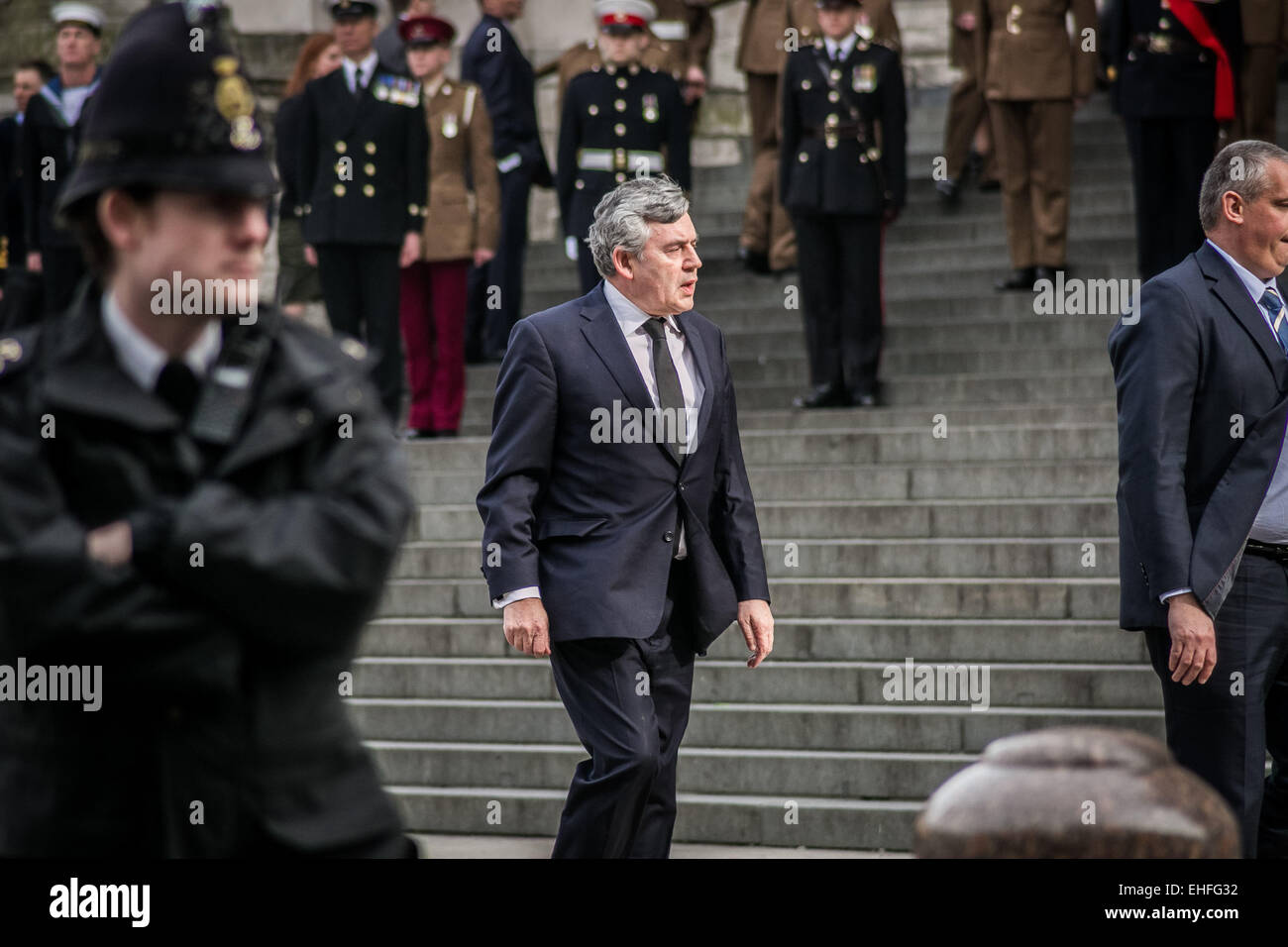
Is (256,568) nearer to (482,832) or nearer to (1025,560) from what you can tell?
(482,832)

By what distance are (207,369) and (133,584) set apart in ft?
1.10

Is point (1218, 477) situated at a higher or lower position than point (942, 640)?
higher

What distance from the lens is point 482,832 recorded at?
25.9 ft

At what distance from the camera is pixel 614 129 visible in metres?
11.6

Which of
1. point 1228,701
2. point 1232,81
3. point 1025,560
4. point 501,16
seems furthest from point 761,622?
point 501,16

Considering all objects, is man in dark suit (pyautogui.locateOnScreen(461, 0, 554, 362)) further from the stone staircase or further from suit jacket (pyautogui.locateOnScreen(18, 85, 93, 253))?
suit jacket (pyautogui.locateOnScreen(18, 85, 93, 253))

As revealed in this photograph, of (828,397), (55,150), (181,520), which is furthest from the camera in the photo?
(55,150)

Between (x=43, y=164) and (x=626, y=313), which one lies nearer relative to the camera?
(x=626, y=313)

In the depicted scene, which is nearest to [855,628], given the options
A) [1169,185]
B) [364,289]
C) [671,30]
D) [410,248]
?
[1169,185]

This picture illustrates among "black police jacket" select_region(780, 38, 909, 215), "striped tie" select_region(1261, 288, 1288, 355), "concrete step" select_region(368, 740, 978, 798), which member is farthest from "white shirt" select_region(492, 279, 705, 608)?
"black police jacket" select_region(780, 38, 909, 215)

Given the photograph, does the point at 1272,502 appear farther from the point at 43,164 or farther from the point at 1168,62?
the point at 43,164

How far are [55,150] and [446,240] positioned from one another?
2.40 m

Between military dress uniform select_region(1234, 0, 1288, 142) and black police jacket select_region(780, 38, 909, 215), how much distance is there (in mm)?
1860

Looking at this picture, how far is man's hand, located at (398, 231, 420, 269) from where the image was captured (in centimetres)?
1105
